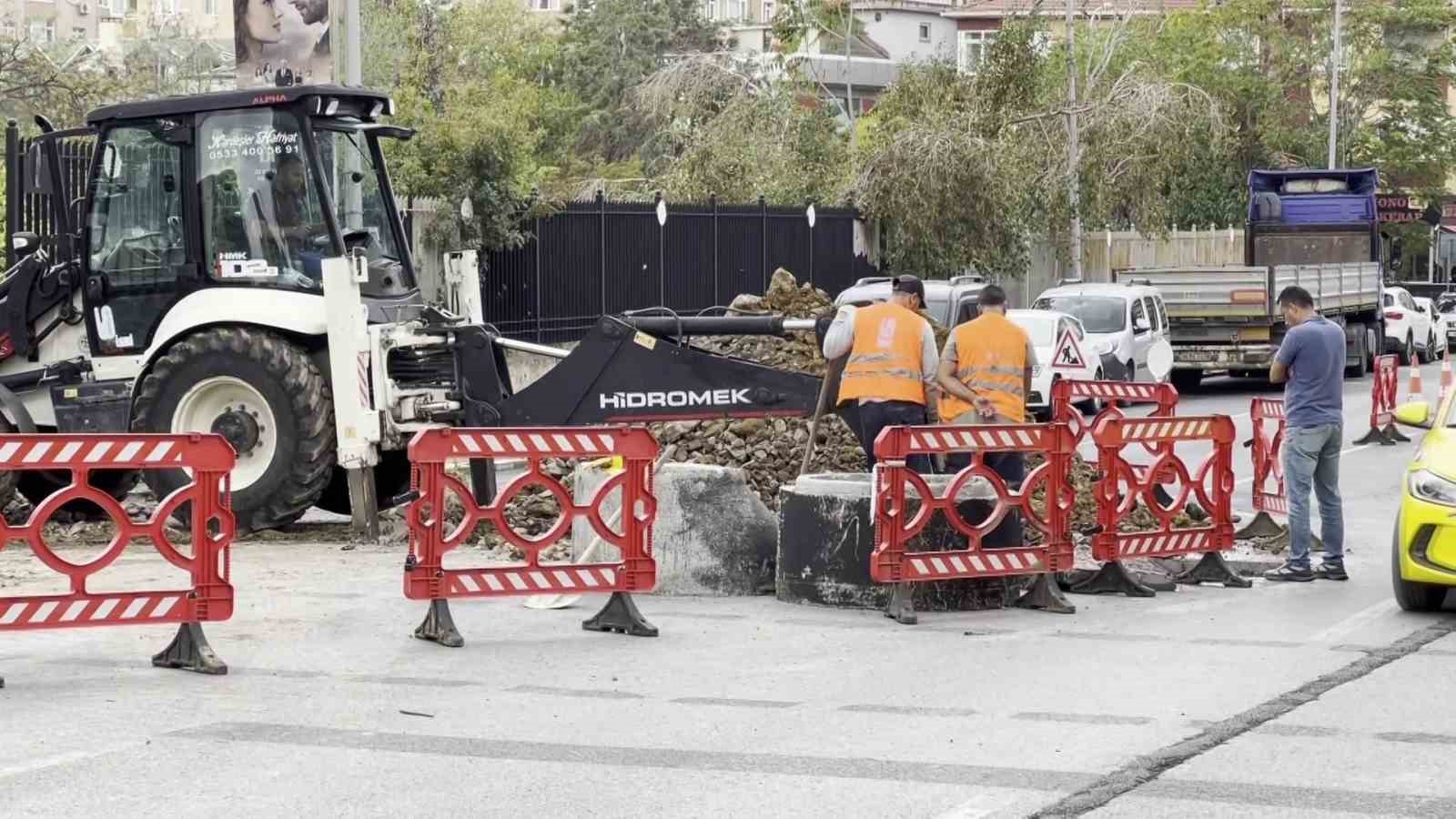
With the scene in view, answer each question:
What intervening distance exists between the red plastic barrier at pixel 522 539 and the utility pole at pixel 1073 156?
95.9 feet

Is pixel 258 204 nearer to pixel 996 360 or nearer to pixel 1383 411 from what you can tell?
pixel 996 360

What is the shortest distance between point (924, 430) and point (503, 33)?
251ft

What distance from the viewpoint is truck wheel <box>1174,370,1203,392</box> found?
3412cm

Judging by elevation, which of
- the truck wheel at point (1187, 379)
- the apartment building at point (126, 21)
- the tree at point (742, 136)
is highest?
the apartment building at point (126, 21)

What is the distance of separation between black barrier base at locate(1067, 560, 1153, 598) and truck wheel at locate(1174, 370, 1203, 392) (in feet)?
71.1

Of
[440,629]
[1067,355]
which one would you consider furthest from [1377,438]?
[440,629]

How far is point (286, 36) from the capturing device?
20.4 metres

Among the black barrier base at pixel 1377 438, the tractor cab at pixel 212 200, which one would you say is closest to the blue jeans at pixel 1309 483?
the tractor cab at pixel 212 200

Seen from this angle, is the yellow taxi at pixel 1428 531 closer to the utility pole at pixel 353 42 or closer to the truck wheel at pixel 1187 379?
the utility pole at pixel 353 42

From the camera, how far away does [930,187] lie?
129 ft

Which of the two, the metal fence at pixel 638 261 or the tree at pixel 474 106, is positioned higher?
the tree at pixel 474 106

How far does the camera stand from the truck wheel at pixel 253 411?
47.0 feet

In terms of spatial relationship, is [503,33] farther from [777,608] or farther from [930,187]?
[777,608]

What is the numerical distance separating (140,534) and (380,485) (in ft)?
18.5
